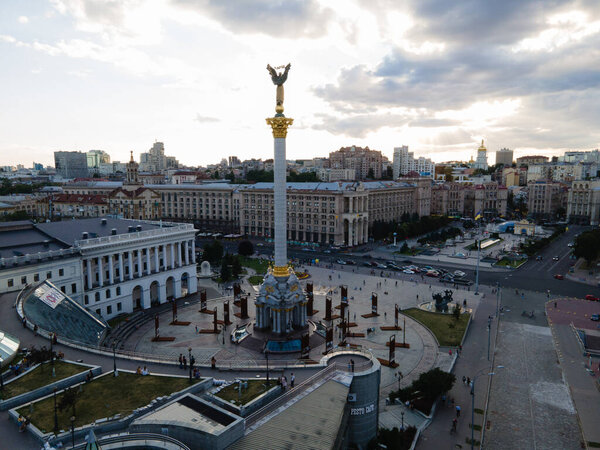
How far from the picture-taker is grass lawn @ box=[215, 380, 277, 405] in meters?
29.4

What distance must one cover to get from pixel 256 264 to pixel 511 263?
58167 millimetres

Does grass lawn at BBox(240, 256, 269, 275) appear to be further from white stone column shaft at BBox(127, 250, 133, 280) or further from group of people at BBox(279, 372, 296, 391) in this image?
group of people at BBox(279, 372, 296, 391)

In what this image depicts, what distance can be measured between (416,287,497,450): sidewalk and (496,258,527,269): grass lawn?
40.0 metres

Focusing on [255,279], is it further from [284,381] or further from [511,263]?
[511,263]

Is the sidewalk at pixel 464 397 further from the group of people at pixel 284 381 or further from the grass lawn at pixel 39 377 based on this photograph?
the grass lawn at pixel 39 377

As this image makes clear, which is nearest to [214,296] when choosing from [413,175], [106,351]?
[106,351]

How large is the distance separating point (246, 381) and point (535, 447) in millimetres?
23175

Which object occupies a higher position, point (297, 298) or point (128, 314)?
point (297, 298)

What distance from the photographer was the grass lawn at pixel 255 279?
80.8 metres

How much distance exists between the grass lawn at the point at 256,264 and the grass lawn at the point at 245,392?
5695cm

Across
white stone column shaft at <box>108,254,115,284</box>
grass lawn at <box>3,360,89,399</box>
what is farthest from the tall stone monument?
grass lawn at <box>3,360,89,399</box>

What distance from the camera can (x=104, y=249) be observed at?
60156mm

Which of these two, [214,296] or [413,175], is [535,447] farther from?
[413,175]

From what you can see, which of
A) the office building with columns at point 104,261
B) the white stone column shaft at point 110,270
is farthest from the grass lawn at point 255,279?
the white stone column shaft at point 110,270
